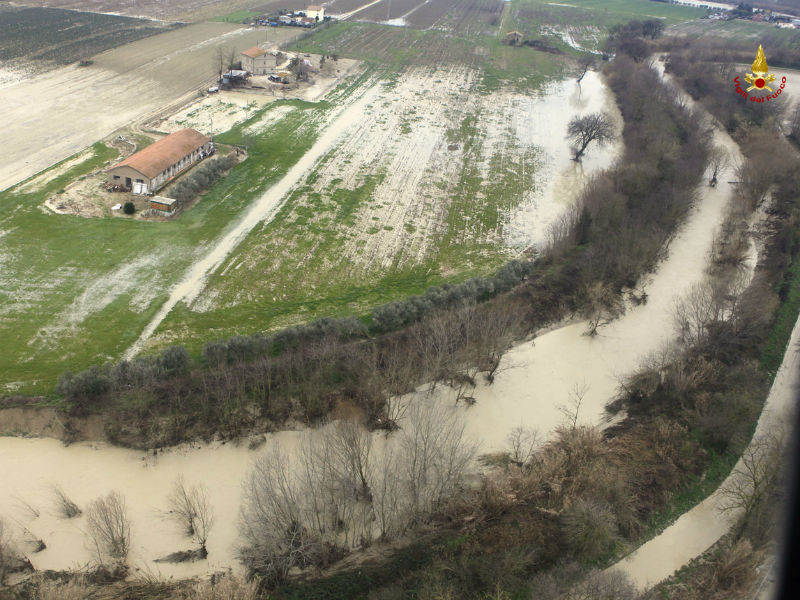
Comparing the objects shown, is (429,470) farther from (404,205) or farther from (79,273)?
(404,205)

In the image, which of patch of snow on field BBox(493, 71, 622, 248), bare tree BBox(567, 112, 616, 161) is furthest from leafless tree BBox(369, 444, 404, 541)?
bare tree BBox(567, 112, 616, 161)

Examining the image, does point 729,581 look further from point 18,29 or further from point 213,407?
point 18,29

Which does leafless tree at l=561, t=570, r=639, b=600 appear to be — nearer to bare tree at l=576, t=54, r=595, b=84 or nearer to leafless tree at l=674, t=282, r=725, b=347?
leafless tree at l=674, t=282, r=725, b=347

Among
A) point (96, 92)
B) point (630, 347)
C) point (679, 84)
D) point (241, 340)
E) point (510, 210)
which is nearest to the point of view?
point (241, 340)

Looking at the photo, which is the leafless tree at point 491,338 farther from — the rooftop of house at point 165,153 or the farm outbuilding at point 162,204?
the rooftop of house at point 165,153

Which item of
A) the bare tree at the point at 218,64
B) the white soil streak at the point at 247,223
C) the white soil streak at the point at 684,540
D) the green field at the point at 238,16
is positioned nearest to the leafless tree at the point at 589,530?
the white soil streak at the point at 684,540

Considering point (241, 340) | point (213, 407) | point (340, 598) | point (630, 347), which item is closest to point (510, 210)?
point (630, 347)
